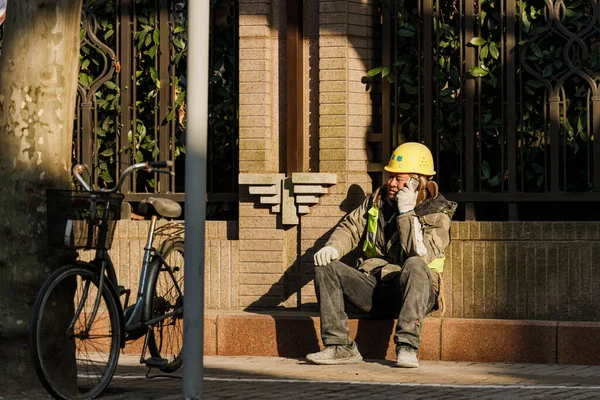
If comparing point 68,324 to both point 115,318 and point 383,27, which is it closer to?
point 115,318

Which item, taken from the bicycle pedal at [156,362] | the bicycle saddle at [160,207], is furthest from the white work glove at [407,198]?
the bicycle pedal at [156,362]

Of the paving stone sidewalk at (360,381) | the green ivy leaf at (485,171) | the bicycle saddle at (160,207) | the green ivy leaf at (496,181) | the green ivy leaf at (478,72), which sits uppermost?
the green ivy leaf at (478,72)

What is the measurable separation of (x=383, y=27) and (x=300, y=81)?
30.3 inches

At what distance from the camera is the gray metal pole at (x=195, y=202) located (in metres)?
6.29

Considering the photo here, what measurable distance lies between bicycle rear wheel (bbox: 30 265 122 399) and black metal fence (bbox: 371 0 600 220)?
3.70 meters

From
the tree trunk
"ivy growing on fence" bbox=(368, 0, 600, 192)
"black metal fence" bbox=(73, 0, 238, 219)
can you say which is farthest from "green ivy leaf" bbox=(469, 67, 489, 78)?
the tree trunk

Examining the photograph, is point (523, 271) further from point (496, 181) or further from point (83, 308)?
point (83, 308)

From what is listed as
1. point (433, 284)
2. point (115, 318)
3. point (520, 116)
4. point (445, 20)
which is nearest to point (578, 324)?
point (433, 284)

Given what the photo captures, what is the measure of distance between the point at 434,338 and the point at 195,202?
363 cm

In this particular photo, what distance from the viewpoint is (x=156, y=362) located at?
805 cm

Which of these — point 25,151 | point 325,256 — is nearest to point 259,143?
point 325,256

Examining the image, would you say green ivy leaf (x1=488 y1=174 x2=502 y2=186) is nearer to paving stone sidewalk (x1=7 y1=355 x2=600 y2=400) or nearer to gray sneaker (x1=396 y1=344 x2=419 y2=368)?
paving stone sidewalk (x1=7 y1=355 x2=600 y2=400)

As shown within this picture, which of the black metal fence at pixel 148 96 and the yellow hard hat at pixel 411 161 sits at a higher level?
the black metal fence at pixel 148 96

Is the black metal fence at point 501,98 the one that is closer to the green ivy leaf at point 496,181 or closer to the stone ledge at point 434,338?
the green ivy leaf at point 496,181
